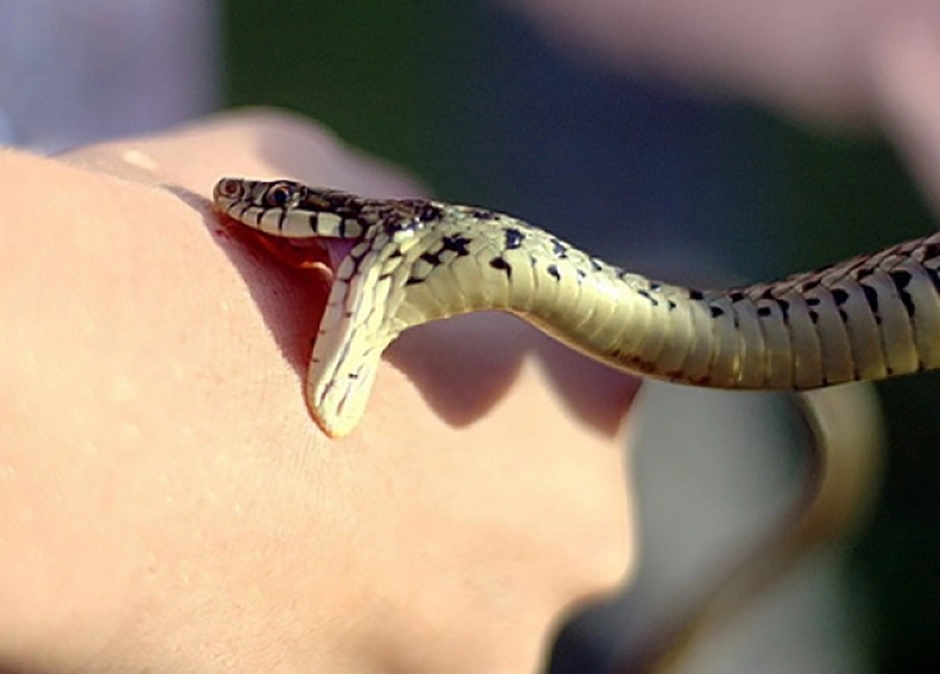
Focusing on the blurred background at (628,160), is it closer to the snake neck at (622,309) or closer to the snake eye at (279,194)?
the snake neck at (622,309)

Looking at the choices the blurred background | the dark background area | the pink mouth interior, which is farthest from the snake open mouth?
the dark background area

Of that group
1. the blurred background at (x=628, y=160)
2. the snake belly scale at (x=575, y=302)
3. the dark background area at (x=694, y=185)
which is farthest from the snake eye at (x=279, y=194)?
the dark background area at (x=694, y=185)

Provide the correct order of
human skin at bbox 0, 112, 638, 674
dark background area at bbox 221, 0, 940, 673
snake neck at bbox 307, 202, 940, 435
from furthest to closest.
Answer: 1. dark background area at bbox 221, 0, 940, 673
2. snake neck at bbox 307, 202, 940, 435
3. human skin at bbox 0, 112, 638, 674

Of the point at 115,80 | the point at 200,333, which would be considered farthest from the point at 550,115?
the point at 200,333

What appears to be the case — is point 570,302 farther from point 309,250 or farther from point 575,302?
point 309,250

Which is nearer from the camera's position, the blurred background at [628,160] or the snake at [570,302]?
the snake at [570,302]

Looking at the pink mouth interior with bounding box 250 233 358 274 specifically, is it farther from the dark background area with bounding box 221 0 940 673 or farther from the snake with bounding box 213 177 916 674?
the dark background area with bounding box 221 0 940 673

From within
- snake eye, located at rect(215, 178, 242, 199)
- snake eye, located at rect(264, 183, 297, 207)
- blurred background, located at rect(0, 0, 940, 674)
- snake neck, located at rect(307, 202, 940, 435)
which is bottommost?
blurred background, located at rect(0, 0, 940, 674)
